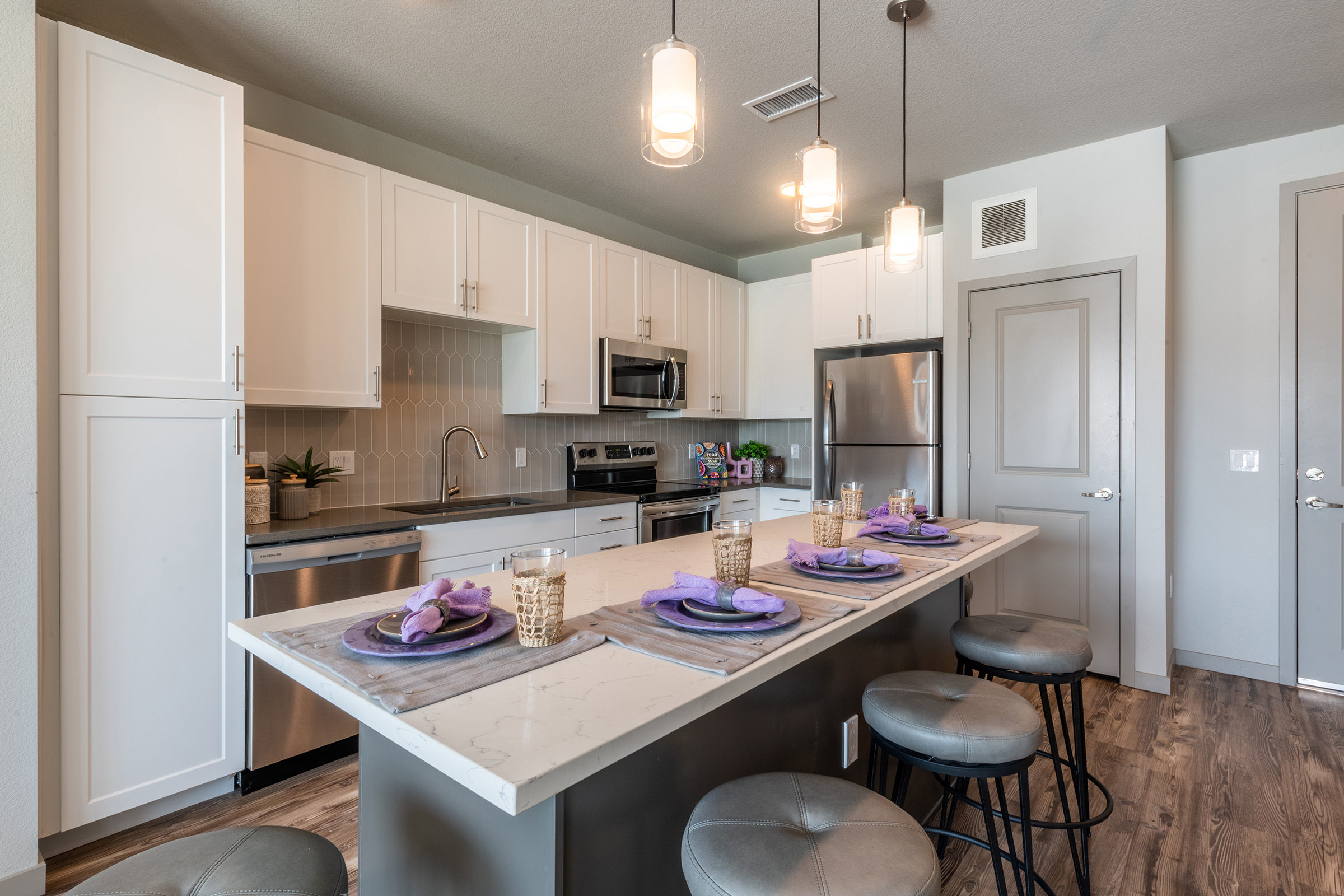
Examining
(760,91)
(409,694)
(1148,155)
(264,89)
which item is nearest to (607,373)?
(760,91)

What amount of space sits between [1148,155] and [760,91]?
1872 millimetres

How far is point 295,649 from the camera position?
36.4 inches

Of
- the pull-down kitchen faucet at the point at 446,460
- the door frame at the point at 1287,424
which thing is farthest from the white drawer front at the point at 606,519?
the door frame at the point at 1287,424

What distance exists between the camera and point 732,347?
15.4 feet

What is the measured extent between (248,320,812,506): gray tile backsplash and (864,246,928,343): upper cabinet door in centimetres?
178

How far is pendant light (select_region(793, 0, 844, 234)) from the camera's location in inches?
65.1

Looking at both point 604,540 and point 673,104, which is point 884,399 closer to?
point 604,540

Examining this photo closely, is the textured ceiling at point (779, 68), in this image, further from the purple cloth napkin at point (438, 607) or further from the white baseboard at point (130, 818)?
the white baseboard at point (130, 818)

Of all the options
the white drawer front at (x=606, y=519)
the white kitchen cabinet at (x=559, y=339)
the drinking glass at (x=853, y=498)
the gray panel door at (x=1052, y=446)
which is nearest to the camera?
the drinking glass at (x=853, y=498)

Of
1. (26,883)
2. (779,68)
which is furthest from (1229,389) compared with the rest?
(26,883)

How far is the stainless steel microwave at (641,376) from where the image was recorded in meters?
3.75

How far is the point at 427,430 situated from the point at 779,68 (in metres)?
2.24

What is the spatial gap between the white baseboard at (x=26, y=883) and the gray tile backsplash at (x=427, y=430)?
1437 millimetres

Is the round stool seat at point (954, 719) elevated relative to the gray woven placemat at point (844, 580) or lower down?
lower down
